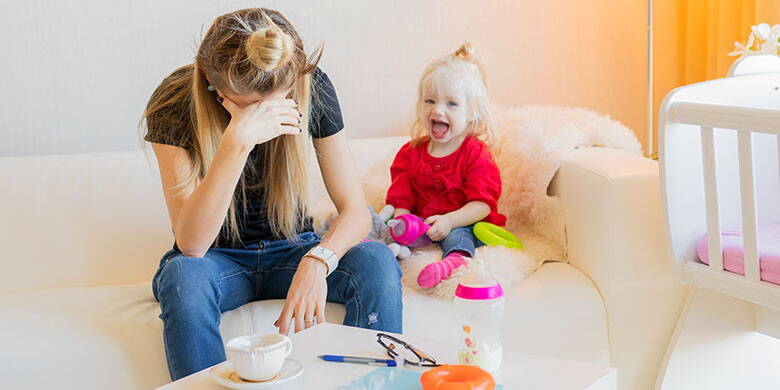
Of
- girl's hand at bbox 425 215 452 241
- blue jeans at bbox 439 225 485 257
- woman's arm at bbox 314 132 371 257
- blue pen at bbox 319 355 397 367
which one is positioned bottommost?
blue jeans at bbox 439 225 485 257

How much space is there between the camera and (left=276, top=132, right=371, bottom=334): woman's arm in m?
1.53

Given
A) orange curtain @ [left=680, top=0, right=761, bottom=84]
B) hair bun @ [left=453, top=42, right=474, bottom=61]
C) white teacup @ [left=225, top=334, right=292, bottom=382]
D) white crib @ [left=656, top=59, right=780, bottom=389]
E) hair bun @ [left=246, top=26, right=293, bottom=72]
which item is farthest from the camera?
orange curtain @ [left=680, top=0, right=761, bottom=84]

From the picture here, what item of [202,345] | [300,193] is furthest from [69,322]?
[300,193]

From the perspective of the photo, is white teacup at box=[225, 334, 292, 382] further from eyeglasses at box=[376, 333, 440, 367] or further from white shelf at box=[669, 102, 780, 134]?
white shelf at box=[669, 102, 780, 134]

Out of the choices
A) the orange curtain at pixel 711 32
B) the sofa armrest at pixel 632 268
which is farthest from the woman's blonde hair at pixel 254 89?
the orange curtain at pixel 711 32

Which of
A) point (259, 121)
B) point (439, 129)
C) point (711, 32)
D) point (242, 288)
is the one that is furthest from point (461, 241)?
point (711, 32)

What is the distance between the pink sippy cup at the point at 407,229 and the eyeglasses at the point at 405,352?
27.2 inches

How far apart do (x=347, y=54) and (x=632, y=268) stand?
1108mm

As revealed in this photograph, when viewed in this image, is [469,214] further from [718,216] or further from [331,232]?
[718,216]

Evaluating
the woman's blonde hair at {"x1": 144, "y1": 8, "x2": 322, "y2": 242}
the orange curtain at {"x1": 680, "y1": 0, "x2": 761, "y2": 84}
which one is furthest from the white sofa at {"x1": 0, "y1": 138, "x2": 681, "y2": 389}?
the orange curtain at {"x1": 680, "y1": 0, "x2": 761, "y2": 84}

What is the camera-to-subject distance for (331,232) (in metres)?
1.68

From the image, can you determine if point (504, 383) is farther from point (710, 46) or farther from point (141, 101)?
point (710, 46)

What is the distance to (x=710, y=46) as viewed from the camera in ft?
9.36

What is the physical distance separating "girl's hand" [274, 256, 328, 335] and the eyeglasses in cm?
26
